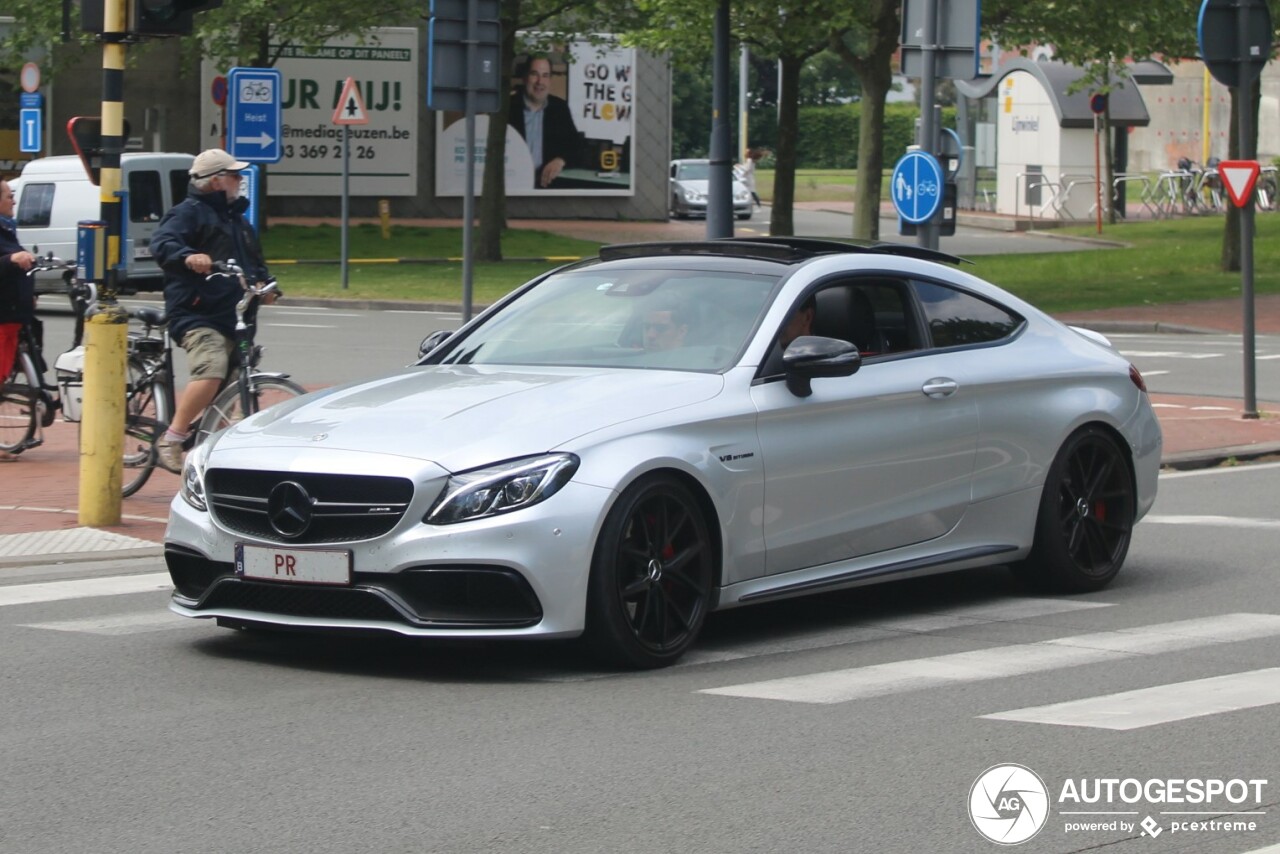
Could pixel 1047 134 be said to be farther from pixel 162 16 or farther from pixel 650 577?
pixel 650 577

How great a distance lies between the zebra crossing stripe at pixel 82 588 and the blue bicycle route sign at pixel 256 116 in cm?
1180

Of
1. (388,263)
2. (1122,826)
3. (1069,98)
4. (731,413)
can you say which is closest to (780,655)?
(731,413)

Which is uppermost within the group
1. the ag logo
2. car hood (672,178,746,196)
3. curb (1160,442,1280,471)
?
car hood (672,178,746,196)

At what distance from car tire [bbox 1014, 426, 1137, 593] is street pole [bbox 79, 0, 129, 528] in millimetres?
4511

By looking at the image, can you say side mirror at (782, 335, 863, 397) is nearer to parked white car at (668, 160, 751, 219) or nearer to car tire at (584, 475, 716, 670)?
car tire at (584, 475, 716, 670)

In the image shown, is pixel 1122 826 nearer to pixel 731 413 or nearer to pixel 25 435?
pixel 731 413

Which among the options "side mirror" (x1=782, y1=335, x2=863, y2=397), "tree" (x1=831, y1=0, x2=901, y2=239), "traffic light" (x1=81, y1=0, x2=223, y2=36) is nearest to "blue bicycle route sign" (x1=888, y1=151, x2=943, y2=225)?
"traffic light" (x1=81, y1=0, x2=223, y2=36)

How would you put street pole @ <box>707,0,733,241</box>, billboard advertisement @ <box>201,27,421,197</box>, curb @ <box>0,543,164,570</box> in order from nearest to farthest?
curb @ <box>0,543,164,570</box>
street pole @ <box>707,0,733,241</box>
billboard advertisement @ <box>201,27,421,197</box>

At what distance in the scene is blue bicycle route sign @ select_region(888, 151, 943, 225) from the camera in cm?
1673

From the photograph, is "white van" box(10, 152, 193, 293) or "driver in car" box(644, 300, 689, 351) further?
"white van" box(10, 152, 193, 293)

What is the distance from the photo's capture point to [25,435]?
13234 mm

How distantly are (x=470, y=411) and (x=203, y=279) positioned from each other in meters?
4.37

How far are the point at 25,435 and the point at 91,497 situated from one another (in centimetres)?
291

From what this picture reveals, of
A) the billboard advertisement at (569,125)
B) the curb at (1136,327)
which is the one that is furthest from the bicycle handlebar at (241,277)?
the billboard advertisement at (569,125)
